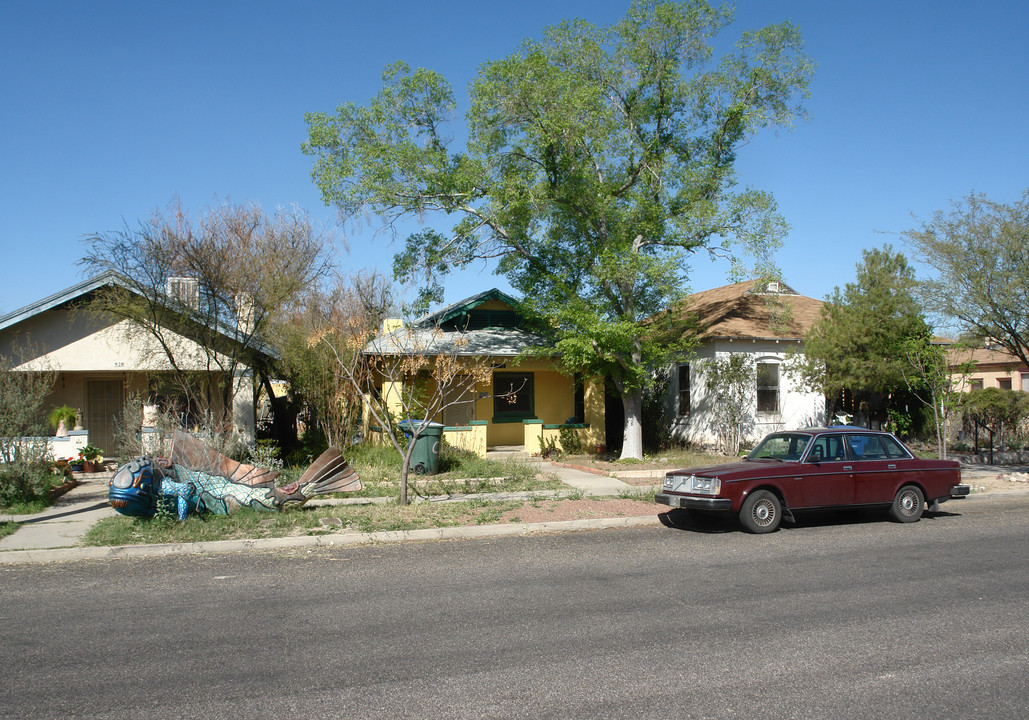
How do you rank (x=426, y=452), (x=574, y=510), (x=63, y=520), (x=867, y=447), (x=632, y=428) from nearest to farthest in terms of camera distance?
(x=63, y=520)
(x=867, y=447)
(x=574, y=510)
(x=426, y=452)
(x=632, y=428)

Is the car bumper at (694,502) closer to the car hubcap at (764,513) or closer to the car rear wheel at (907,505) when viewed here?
the car hubcap at (764,513)

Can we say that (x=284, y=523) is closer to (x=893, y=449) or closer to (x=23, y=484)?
(x=23, y=484)

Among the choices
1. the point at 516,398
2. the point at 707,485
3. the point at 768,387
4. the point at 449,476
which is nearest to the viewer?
the point at 707,485

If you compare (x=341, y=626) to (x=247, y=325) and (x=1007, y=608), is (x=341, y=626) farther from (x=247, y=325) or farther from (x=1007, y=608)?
(x=247, y=325)

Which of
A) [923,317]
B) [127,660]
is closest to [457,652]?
[127,660]

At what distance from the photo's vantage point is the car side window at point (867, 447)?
37.0ft

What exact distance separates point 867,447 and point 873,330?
9.12m

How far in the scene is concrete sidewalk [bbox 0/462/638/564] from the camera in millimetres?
9219

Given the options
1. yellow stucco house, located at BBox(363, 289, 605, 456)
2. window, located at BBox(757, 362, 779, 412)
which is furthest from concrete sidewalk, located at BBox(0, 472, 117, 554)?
window, located at BBox(757, 362, 779, 412)

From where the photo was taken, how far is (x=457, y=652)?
5.61 m

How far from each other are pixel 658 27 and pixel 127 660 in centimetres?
1673

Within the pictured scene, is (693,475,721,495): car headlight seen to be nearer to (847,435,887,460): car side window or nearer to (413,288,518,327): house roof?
(847,435,887,460): car side window

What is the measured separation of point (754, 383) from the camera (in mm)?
21312

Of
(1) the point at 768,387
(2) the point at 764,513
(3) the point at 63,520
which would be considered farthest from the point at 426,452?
(1) the point at 768,387
